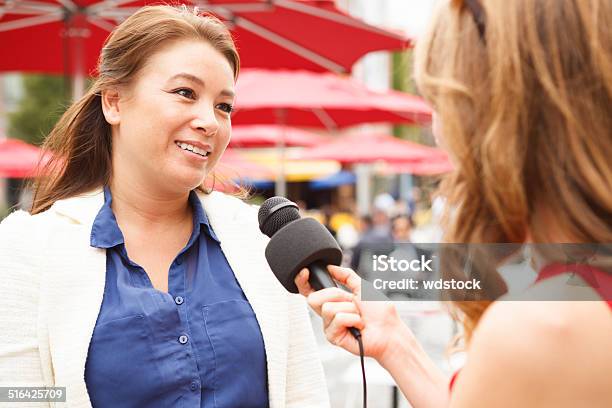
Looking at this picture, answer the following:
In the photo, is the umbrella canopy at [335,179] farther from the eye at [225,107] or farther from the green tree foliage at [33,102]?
the eye at [225,107]

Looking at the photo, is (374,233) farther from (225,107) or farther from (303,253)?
(303,253)

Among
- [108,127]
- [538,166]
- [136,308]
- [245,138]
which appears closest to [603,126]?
[538,166]

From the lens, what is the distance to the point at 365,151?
40.4 feet

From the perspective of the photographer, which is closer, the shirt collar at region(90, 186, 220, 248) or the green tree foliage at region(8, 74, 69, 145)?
the shirt collar at region(90, 186, 220, 248)

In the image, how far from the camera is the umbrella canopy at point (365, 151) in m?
12.0

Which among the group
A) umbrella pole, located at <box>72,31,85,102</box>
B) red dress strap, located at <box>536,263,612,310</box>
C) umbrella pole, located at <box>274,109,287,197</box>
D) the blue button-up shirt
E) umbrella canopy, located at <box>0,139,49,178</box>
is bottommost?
umbrella canopy, located at <box>0,139,49,178</box>

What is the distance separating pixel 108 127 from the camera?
214cm

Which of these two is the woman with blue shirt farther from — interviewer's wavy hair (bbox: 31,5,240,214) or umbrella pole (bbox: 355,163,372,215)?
umbrella pole (bbox: 355,163,372,215)

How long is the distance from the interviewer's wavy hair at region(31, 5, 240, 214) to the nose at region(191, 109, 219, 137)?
0.20 meters

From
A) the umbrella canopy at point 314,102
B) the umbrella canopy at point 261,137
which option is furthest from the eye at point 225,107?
the umbrella canopy at point 261,137

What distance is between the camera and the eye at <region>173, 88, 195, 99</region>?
1.94 meters

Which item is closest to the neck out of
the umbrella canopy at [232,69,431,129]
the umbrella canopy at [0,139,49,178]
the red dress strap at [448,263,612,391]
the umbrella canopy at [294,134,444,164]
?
the red dress strap at [448,263,612,391]

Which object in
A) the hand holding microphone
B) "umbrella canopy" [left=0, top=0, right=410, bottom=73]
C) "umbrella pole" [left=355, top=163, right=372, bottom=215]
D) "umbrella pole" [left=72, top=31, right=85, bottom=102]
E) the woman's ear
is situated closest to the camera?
the hand holding microphone

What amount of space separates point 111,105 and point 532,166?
1.29 m
